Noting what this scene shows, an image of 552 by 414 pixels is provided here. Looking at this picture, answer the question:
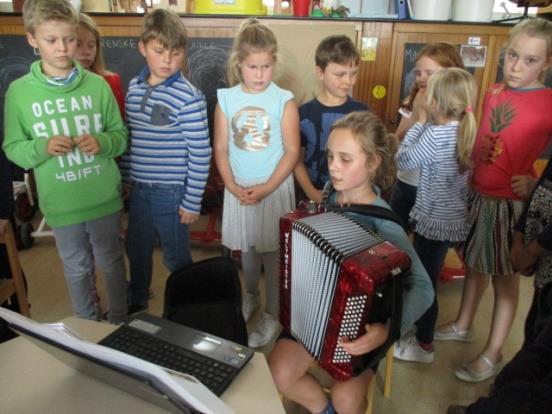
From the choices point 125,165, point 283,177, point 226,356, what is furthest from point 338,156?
point 125,165

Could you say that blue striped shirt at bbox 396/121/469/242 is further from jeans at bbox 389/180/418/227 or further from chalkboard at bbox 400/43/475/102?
chalkboard at bbox 400/43/475/102

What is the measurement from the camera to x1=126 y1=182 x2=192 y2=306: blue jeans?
1.77 metres

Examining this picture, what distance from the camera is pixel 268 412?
2.46ft

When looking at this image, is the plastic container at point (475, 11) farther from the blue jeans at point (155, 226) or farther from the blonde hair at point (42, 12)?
the blonde hair at point (42, 12)

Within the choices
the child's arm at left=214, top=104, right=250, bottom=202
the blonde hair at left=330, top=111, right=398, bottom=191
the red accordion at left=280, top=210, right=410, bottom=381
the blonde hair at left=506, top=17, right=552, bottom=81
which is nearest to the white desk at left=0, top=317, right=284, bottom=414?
the red accordion at left=280, top=210, right=410, bottom=381

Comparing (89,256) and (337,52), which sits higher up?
(337,52)

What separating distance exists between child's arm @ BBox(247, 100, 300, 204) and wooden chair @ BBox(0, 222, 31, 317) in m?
0.90

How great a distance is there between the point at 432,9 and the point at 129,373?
120 inches

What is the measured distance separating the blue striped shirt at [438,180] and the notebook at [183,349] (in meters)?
1.03

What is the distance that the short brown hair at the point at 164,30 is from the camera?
1590 millimetres

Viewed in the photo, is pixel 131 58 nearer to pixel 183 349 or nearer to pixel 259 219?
pixel 259 219

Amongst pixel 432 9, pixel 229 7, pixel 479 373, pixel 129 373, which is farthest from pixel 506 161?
pixel 229 7

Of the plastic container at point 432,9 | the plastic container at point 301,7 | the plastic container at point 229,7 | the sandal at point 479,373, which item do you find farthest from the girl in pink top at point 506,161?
the plastic container at point 229,7

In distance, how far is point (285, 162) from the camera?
1.77 meters
